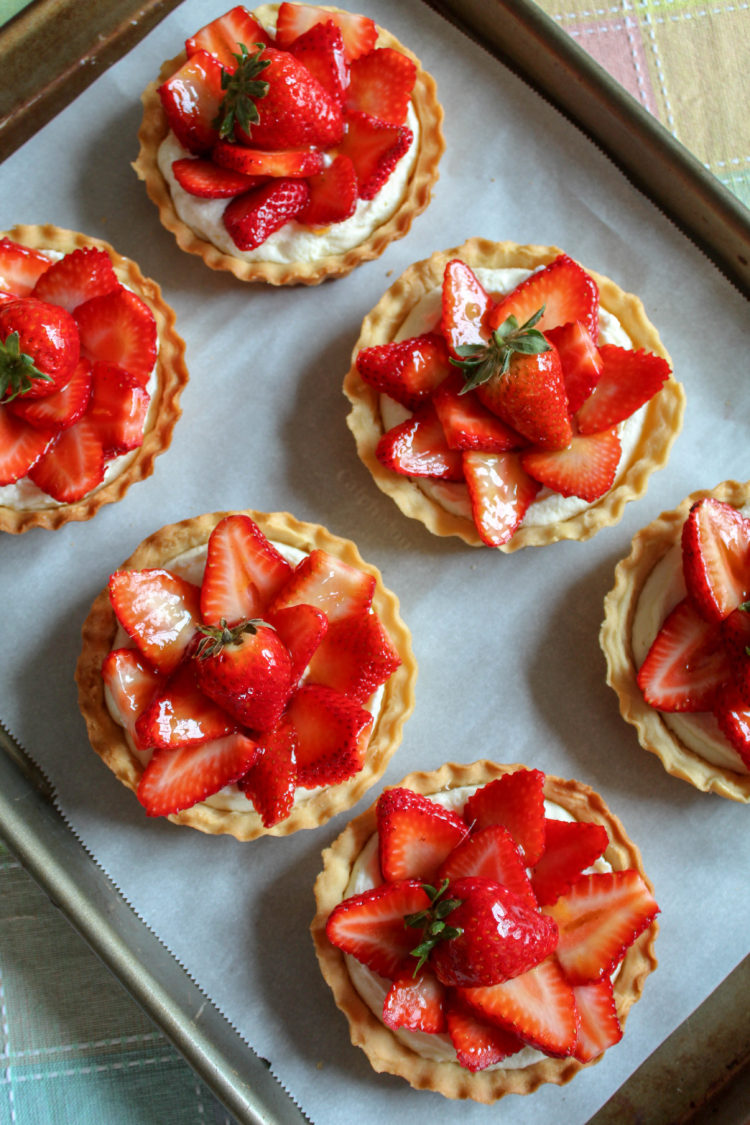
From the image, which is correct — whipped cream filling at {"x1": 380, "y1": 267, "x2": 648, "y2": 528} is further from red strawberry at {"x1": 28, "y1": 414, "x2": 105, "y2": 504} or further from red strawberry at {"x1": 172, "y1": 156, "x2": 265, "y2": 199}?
red strawberry at {"x1": 28, "y1": 414, "x2": 105, "y2": 504}

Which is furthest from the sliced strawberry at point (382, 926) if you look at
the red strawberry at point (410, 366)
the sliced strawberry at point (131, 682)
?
the red strawberry at point (410, 366)

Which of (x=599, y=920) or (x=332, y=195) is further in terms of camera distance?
(x=332, y=195)

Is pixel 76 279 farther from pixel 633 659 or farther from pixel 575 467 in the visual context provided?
pixel 633 659

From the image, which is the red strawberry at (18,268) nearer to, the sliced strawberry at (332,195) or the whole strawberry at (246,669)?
Answer: the sliced strawberry at (332,195)

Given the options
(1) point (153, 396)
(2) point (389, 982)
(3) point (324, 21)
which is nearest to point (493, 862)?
(2) point (389, 982)

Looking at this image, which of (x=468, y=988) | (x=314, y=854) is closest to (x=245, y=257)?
(x=314, y=854)

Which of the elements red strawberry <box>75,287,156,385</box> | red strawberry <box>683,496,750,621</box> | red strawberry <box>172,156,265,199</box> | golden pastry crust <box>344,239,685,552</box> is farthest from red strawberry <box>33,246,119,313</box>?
red strawberry <box>683,496,750,621</box>
